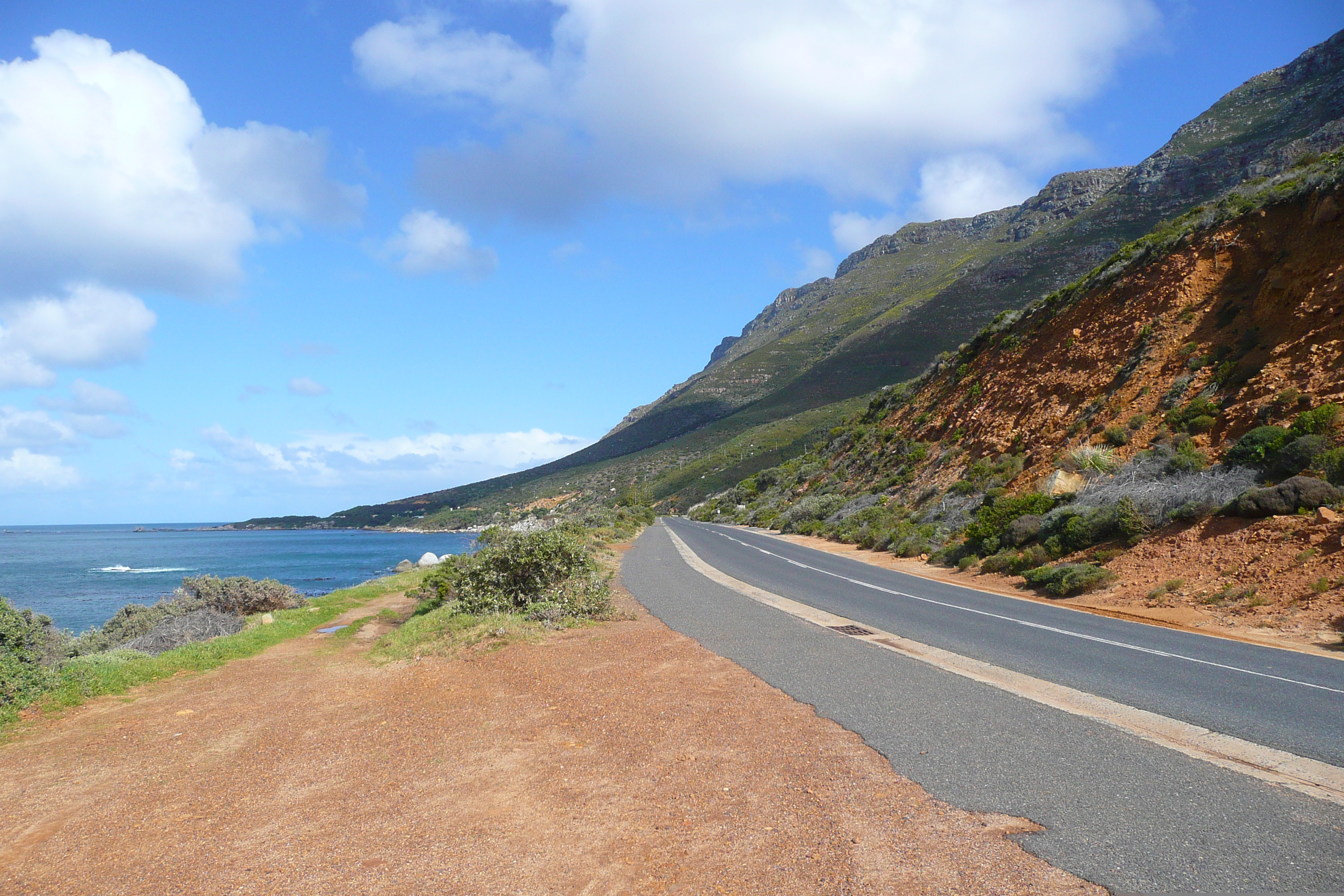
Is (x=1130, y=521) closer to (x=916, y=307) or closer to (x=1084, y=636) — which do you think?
(x=1084, y=636)

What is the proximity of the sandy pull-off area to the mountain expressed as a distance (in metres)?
54.4

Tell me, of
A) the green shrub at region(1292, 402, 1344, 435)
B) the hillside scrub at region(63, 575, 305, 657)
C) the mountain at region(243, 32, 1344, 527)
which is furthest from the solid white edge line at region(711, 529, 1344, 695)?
the mountain at region(243, 32, 1344, 527)

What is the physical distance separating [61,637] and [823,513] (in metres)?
32.2

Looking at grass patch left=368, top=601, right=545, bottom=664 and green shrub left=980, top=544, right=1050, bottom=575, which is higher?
grass patch left=368, top=601, right=545, bottom=664

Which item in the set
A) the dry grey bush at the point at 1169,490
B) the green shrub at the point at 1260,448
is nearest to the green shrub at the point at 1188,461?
the dry grey bush at the point at 1169,490

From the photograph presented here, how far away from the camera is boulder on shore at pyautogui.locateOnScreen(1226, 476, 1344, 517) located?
12.4m

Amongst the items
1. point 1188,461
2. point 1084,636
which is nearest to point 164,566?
point 1084,636

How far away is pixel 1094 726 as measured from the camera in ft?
17.7

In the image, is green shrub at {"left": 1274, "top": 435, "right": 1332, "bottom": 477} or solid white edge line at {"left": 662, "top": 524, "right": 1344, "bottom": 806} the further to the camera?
green shrub at {"left": 1274, "top": 435, "right": 1332, "bottom": 477}

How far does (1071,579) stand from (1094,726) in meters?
9.98

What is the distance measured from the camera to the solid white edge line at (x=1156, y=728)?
4.31m

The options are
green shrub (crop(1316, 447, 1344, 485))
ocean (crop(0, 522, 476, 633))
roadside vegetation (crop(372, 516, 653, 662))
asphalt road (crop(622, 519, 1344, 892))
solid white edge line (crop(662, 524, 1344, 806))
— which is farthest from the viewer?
ocean (crop(0, 522, 476, 633))

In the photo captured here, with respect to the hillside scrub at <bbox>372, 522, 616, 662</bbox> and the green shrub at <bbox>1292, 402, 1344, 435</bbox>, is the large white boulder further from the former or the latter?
the hillside scrub at <bbox>372, 522, 616, 662</bbox>

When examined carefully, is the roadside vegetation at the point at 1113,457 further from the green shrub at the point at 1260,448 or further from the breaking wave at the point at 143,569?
the breaking wave at the point at 143,569
